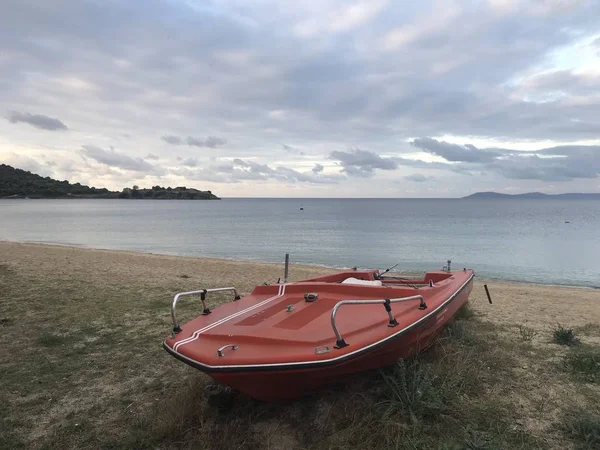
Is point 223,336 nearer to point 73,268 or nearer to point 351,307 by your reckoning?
point 351,307

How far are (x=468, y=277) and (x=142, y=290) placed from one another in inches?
269

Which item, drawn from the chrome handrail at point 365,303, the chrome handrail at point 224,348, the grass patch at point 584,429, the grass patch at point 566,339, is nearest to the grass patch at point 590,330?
the grass patch at point 566,339

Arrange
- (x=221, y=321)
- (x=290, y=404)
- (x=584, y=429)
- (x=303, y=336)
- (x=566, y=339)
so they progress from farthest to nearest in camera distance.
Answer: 1. (x=566, y=339)
2. (x=221, y=321)
3. (x=290, y=404)
4. (x=303, y=336)
5. (x=584, y=429)

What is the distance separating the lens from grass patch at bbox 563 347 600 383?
4.38 m

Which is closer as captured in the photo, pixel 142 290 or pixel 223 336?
pixel 223 336

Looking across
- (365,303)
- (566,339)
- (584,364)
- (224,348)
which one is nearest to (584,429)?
(584,364)

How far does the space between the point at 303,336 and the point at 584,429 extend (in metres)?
2.34

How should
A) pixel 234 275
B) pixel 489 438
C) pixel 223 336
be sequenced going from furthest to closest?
pixel 234 275, pixel 223 336, pixel 489 438

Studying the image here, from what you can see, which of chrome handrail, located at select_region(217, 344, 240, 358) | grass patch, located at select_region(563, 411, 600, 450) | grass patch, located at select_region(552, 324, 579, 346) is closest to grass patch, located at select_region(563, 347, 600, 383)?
grass patch, located at select_region(552, 324, 579, 346)

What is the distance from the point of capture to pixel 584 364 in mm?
4621

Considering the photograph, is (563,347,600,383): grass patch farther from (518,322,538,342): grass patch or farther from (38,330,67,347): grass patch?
(38,330,67,347): grass patch

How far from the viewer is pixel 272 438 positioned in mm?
3355

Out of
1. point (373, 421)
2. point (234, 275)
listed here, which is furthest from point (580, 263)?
point (373, 421)

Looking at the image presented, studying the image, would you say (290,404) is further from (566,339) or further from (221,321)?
(566,339)
